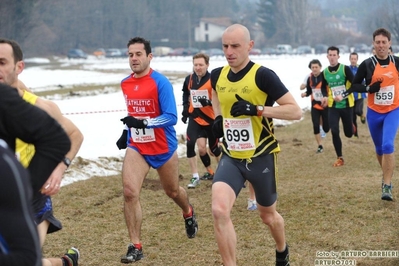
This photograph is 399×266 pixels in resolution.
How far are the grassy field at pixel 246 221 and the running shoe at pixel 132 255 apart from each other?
0.28ft

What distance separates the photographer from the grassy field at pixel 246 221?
6.89 meters

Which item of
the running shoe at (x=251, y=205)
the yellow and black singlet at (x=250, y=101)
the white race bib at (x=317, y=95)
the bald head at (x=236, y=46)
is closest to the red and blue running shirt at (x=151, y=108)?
the yellow and black singlet at (x=250, y=101)

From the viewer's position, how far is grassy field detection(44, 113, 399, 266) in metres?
6.89

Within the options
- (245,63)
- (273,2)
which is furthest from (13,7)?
(245,63)

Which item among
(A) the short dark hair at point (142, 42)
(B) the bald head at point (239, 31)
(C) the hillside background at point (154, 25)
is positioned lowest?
(C) the hillside background at point (154, 25)

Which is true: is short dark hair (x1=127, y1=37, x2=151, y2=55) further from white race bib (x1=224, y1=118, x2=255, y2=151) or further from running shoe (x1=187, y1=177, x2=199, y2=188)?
running shoe (x1=187, y1=177, x2=199, y2=188)

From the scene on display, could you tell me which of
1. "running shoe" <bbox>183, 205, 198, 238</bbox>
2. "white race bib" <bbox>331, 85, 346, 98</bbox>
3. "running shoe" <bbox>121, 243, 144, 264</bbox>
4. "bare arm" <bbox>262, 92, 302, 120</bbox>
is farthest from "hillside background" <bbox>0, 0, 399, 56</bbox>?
"bare arm" <bbox>262, 92, 302, 120</bbox>

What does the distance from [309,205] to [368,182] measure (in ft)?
6.07

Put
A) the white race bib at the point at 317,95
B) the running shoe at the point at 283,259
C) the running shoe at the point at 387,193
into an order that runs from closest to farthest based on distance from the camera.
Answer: the running shoe at the point at 283,259 < the running shoe at the point at 387,193 < the white race bib at the point at 317,95

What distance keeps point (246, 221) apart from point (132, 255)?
2.01 m

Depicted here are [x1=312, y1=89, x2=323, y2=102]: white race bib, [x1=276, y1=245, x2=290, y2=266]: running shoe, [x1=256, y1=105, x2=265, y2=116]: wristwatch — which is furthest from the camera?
[x1=312, y1=89, x2=323, y2=102]: white race bib

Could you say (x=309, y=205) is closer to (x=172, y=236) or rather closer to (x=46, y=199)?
(x=172, y=236)

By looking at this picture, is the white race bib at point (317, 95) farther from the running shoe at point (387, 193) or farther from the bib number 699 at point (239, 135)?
the bib number 699 at point (239, 135)

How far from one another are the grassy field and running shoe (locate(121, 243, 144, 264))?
0.28 ft
